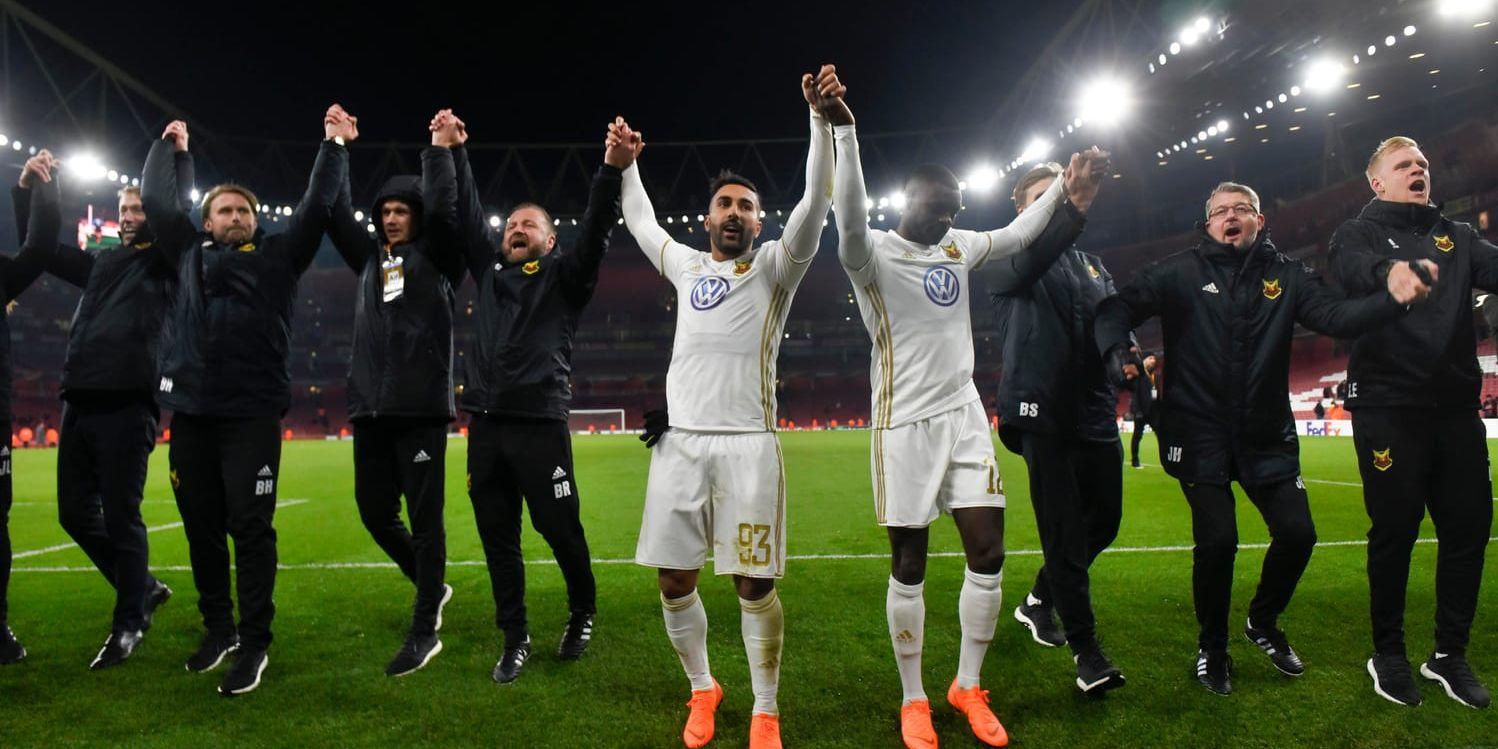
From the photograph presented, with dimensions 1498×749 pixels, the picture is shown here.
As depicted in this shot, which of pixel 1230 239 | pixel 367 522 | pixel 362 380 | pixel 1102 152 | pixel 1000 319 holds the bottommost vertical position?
pixel 367 522

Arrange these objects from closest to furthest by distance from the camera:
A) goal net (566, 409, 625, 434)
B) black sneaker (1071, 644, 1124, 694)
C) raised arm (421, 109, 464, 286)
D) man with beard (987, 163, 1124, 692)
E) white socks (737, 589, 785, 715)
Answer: white socks (737, 589, 785, 715)
black sneaker (1071, 644, 1124, 694)
man with beard (987, 163, 1124, 692)
raised arm (421, 109, 464, 286)
goal net (566, 409, 625, 434)

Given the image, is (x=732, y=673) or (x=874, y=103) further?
(x=874, y=103)

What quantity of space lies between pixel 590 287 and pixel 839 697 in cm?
234

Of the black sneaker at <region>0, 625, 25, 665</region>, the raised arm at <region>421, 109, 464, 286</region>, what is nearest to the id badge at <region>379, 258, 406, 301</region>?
the raised arm at <region>421, 109, 464, 286</region>

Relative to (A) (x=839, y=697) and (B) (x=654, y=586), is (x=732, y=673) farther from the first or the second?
(B) (x=654, y=586)

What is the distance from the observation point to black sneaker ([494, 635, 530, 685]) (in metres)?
3.62

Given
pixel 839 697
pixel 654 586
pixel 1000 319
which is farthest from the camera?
pixel 654 586

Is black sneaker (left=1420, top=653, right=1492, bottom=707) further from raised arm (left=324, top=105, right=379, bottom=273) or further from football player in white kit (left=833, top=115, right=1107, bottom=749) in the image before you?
raised arm (left=324, top=105, right=379, bottom=273)

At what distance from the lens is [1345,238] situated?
369cm

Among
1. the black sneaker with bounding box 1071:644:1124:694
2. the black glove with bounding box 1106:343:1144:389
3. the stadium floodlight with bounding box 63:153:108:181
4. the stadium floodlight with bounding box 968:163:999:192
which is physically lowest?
the black sneaker with bounding box 1071:644:1124:694

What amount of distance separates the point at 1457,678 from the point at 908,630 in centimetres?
228

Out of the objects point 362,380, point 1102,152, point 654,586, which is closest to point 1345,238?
point 1102,152

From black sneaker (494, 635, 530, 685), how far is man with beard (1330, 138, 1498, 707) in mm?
3689

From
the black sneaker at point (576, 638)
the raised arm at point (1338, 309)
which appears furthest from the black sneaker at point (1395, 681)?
the black sneaker at point (576, 638)
